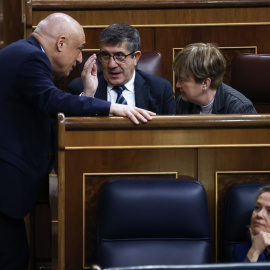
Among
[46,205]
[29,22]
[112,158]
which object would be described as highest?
[29,22]

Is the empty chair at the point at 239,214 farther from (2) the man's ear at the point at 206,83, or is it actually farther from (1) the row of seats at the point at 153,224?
(2) the man's ear at the point at 206,83

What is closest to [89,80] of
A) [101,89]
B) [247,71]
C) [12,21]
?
[101,89]

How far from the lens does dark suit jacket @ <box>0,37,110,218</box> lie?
71 cm

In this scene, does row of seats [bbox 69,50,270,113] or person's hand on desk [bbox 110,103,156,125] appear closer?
person's hand on desk [bbox 110,103,156,125]

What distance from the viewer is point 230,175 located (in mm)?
729

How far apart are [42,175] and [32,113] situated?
0.08 meters

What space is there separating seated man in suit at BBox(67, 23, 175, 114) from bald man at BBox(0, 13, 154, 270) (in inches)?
7.4

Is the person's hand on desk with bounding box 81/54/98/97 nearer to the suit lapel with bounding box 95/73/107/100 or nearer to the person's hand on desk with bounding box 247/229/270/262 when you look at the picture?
the suit lapel with bounding box 95/73/107/100

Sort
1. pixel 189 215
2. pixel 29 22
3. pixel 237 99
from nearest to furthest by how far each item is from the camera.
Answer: pixel 189 215, pixel 237 99, pixel 29 22

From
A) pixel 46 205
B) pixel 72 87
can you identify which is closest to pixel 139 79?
pixel 72 87

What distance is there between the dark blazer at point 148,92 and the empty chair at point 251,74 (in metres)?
0.13

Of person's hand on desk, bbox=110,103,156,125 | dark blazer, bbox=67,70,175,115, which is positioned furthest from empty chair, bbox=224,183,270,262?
dark blazer, bbox=67,70,175,115

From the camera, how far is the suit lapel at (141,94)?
3.07 feet

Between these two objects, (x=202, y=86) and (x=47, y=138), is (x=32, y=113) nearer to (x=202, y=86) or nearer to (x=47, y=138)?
(x=47, y=138)
